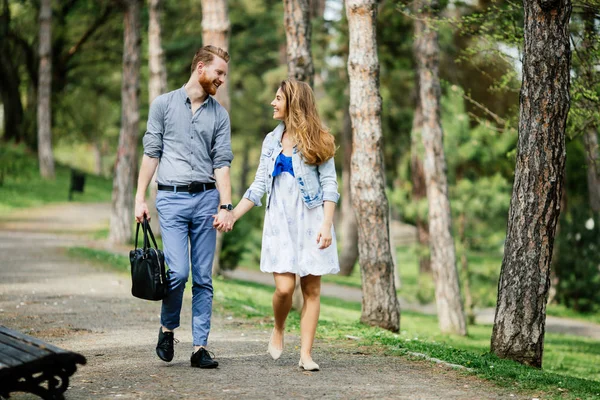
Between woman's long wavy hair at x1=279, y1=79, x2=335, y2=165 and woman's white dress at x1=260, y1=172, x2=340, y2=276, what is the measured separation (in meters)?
0.26

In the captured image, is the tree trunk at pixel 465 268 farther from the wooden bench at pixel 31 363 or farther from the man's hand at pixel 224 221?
the wooden bench at pixel 31 363

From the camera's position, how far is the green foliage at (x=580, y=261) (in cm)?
2692

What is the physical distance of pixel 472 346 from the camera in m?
15.5

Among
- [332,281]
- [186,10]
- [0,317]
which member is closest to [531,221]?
[0,317]

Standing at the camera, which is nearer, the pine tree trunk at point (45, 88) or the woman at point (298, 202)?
the woman at point (298, 202)

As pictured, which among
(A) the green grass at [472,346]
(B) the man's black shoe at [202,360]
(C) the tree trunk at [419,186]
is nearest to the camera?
(B) the man's black shoe at [202,360]

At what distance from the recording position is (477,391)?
260 inches

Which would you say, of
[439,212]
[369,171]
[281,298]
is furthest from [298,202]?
[439,212]

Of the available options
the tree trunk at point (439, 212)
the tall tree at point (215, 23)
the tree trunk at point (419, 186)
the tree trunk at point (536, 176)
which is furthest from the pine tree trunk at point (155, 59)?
the tree trunk at point (536, 176)

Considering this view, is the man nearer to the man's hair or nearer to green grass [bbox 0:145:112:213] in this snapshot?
the man's hair

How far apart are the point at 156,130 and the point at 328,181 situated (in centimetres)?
138

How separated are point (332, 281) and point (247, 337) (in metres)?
21.1

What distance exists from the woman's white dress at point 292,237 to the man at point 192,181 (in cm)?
34

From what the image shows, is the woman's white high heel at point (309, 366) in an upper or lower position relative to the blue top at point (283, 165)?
lower
